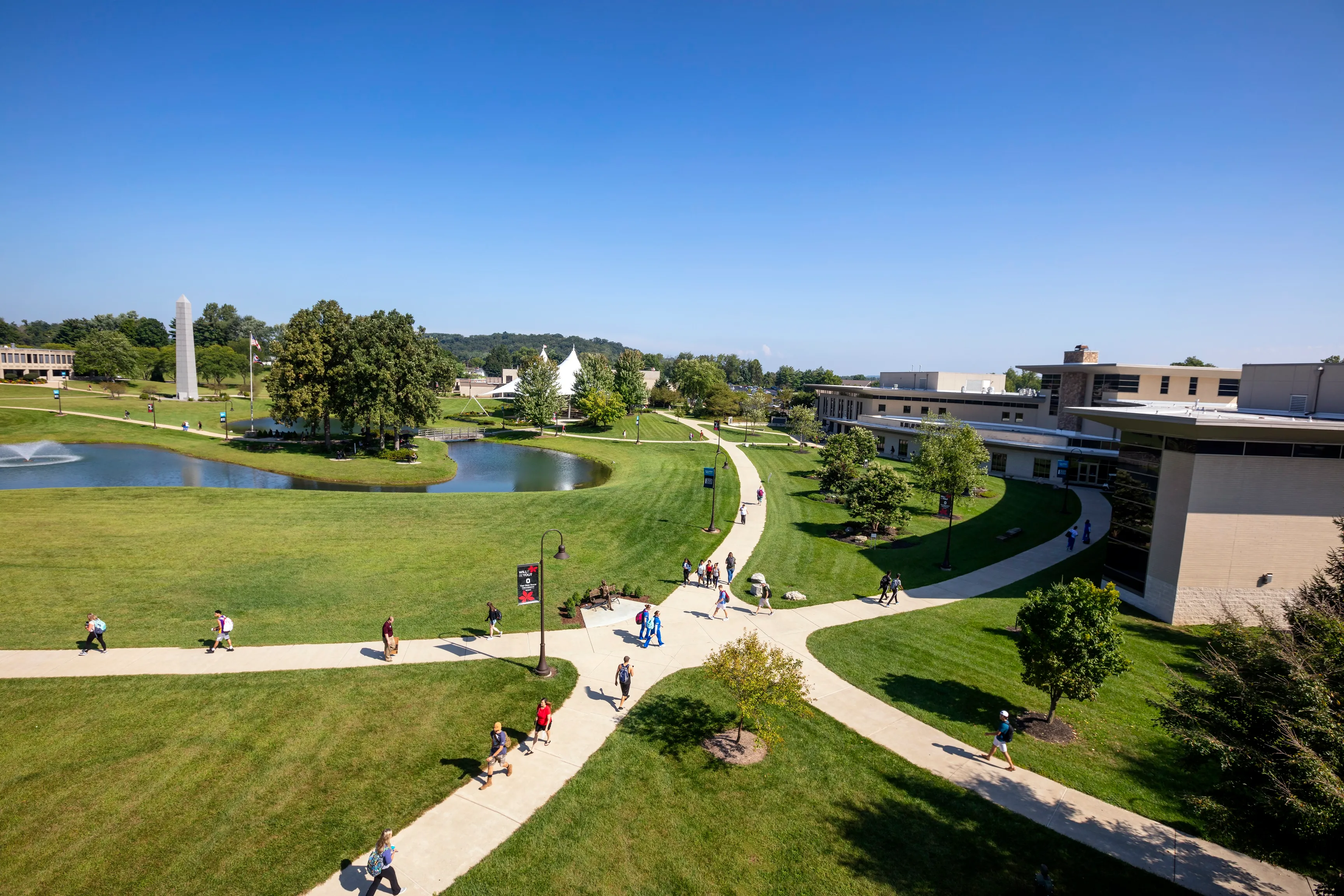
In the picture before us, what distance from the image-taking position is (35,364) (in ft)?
382

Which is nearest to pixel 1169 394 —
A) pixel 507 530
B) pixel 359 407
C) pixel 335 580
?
pixel 507 530

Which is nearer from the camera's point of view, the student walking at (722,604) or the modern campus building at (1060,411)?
the student walking at (722,604)

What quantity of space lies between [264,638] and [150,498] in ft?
84.4

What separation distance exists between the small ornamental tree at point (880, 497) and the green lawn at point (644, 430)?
4453 cm

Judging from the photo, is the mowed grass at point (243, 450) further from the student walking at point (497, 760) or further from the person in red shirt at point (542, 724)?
the student walking at point (497, 760)

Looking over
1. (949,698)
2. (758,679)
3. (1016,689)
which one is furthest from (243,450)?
(1016,689)

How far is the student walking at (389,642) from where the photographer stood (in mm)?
19703

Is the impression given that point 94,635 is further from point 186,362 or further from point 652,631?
point 186,362

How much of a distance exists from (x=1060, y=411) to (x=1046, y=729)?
2055 inches

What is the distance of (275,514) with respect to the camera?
117ft

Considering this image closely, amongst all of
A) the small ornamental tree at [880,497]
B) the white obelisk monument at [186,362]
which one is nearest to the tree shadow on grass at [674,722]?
the small ornamental tree at [880,497]

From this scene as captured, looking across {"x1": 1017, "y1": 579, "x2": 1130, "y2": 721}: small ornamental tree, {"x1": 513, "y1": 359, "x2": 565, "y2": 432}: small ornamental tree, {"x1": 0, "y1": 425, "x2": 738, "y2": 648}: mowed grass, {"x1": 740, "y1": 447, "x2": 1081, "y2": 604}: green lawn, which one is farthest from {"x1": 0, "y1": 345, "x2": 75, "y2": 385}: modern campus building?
{"x1": 1017, "y1": 579, "x2": 1130, "y2": 721}: small ornamental tree

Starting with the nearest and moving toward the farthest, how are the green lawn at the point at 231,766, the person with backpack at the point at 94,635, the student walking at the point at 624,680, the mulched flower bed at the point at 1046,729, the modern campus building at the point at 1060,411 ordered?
the green lawn at the point at 231,766, the mulched flower bed at the point at 1046,729, the student walking at the point at 624,680, the person with backpack at the point at 94,635, the modern campus building at the point at 1060,411

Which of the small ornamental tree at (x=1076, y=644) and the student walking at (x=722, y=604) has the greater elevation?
the small ornamental tree at (x=1076, y=644)
